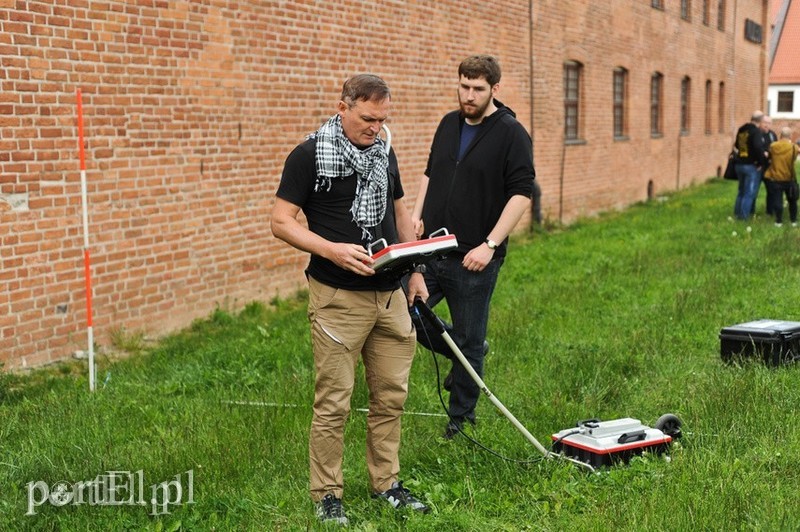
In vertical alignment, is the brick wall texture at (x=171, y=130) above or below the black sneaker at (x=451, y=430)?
above

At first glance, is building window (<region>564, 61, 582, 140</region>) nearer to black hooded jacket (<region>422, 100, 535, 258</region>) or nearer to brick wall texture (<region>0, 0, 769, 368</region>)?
brick wall texture (<region>0, 0, 769, 368</region>)

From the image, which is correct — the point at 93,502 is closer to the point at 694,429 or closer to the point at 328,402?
the point at 328,402

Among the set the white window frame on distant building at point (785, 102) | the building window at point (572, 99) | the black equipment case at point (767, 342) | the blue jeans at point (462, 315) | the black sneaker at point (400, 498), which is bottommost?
the black sneaker at point (400, 498)

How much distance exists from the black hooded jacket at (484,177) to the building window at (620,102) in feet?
59.6

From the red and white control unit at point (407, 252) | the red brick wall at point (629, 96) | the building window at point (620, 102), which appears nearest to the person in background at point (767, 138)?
the red brick wall at point (629, 96)

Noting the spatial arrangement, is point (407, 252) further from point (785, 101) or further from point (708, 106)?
point (785, 101)

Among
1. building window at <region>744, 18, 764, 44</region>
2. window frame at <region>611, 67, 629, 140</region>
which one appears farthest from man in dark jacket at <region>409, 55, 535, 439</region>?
building window at <region>744, 18, 764, 44</region>

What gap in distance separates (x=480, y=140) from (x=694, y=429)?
215 cm

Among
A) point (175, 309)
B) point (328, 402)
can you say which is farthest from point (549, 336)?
point (328, 402)

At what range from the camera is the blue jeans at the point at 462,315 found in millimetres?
5785

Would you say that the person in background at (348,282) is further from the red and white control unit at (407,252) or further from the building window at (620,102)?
the building window at (620,102)

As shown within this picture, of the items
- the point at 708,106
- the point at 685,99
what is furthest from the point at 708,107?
the point at 685,99

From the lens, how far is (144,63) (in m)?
9.14

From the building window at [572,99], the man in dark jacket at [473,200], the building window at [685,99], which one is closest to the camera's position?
the man in dark jacket at [473,200]
